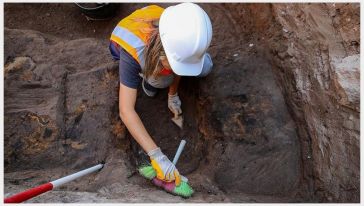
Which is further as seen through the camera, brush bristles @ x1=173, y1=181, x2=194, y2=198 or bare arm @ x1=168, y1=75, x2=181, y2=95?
bare arm @ x1=168, y1=75, x2=181, y2=95

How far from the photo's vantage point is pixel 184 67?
2252mm

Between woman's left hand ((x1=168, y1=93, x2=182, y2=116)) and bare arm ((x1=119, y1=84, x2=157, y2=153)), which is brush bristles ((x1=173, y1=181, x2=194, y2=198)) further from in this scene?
woman's left hand ((x1=168, y1=93, x2=182, y2=116))

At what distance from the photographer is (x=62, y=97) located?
268 centimetres

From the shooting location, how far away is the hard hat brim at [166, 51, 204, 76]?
7.25 ft

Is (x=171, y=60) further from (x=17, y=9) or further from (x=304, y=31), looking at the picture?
(x=17, y=9)

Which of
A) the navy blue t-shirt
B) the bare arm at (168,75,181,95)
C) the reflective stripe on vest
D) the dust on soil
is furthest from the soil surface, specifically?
the reflective stripe on vest

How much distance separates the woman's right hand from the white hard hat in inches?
21.1

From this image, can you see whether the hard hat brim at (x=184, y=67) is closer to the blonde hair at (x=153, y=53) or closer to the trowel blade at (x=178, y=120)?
the blonde hair at (x=153, y=53)

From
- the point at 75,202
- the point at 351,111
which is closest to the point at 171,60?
the point at 75,202

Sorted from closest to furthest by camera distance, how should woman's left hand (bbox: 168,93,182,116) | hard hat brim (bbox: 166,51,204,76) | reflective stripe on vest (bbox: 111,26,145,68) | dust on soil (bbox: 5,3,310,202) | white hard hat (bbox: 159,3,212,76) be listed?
white hard hat (bbox: 159,3,212,76)
hard hat brim (bbox: 166,51,204,76)
reflective stripe on vest (bbox: 111,26,145,68)
dust on soil (bbox: 5,3,310,202)
woman's left hand (bbox: 168,93,182,116)

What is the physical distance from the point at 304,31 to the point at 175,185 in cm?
126

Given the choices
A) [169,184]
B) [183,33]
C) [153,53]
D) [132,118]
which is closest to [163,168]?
[169,184]

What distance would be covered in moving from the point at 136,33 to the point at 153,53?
22 centimetres

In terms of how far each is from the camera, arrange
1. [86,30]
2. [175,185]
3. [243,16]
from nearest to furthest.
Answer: [175,185], [243,16], [86,30]
